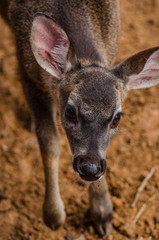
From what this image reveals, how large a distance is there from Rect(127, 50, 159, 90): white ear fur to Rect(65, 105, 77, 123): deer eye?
0.69 meters

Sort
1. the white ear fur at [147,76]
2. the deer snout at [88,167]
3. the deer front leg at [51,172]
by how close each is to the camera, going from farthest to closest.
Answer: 1. the deer front leg at [51,172]
2. the white ear fur at [147,76]
3. the deer snout at [88,167]

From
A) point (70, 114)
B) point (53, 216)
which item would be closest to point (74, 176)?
point (53, 216)

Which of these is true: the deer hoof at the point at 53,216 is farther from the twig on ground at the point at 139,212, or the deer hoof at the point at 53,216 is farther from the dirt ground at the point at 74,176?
the twig on ground at the point at 139,212

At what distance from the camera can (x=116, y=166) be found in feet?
16.3

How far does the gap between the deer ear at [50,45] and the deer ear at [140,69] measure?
1.58 feet

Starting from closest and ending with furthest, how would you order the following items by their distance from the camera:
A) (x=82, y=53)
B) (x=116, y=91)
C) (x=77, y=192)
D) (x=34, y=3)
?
(x=116, y=91), (x=82, y=53), (x=34, y=3), (x=77, y=192)

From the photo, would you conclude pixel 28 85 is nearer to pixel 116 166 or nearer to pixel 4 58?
pixel 116 166

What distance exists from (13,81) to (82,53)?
2.09 metres

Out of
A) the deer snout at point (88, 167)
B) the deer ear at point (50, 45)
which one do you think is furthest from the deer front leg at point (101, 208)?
the deer ear at point (50, 45)

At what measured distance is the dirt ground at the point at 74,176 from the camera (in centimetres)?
439

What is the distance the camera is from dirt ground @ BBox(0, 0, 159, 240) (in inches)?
173

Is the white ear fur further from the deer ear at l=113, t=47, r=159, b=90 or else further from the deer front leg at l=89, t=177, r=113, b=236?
the deer front leg at l=89, t=177, r=113, b=236

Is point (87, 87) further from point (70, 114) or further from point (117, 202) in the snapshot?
point (117, 202)

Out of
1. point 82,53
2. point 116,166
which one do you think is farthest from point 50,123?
point 116,166
